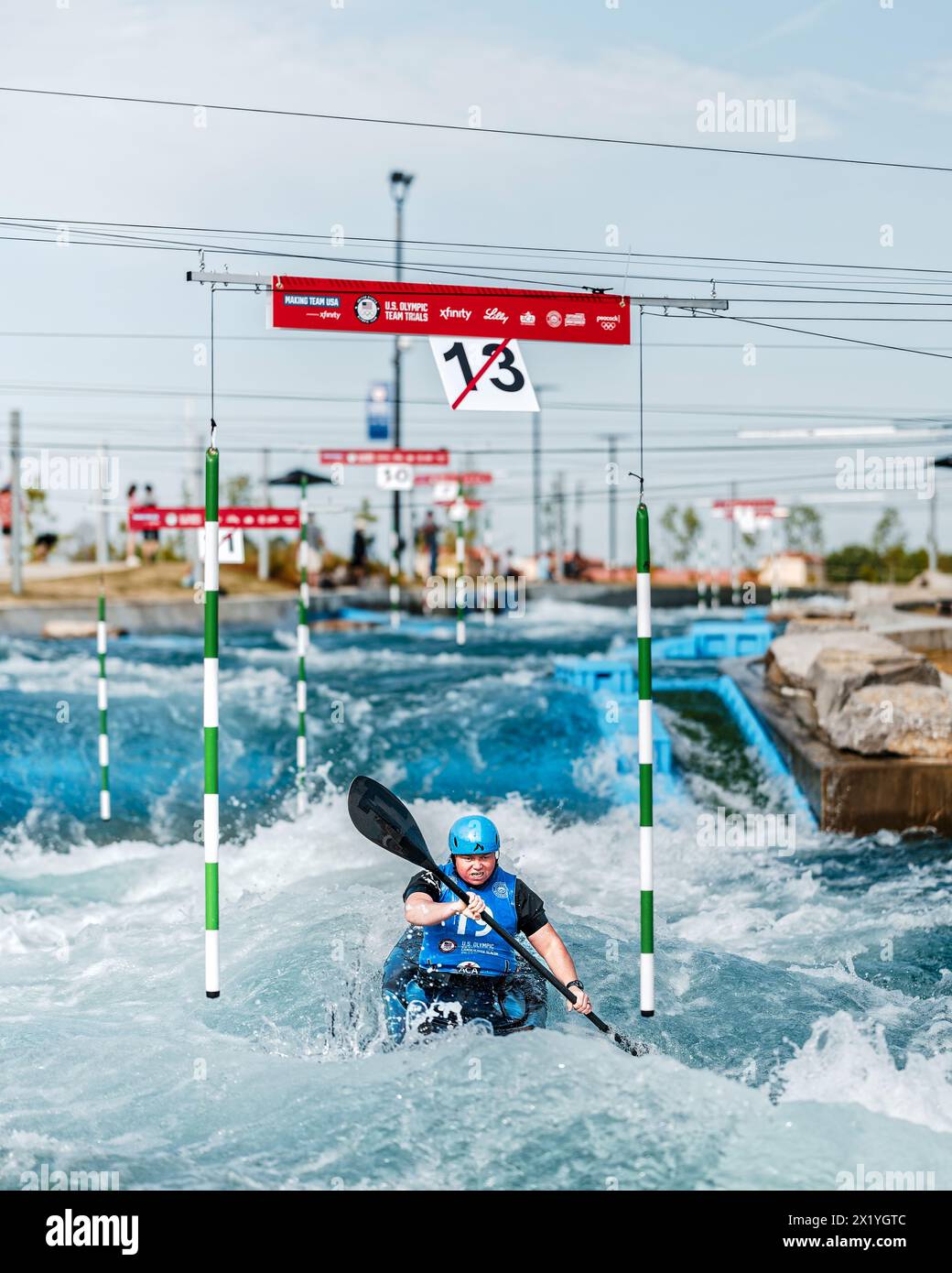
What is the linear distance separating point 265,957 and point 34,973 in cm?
133

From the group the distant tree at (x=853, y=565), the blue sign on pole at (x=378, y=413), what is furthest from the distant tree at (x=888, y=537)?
the blue sign on pole at (x=378, y=413)

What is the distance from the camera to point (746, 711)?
14.1 m

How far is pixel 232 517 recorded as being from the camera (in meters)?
12.1

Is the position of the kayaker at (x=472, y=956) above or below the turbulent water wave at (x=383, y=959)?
above

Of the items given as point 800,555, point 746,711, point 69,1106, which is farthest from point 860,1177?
point 800,555

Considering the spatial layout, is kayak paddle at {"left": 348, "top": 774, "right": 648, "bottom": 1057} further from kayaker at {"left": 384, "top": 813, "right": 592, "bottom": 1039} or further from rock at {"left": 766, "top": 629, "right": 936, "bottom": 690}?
rock at {"left": 766, "top": 629, "right": 936, "bottom": 690}

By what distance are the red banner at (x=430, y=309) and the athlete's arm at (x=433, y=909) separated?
3.53 metres

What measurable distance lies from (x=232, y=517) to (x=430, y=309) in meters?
4.62

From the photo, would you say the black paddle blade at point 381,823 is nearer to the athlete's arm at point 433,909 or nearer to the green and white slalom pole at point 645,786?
the athlete's arm at point 433,909

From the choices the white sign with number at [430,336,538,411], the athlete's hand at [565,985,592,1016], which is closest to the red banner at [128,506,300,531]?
the white sign with number at [430,336,538,411]

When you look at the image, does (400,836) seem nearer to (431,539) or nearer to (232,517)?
(232,517)

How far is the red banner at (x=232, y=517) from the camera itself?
39.6 feet

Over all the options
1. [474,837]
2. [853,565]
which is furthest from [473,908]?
[853,565]

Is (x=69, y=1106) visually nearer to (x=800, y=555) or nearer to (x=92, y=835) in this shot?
(x=92, y=835)
